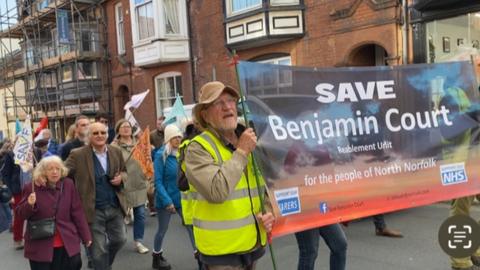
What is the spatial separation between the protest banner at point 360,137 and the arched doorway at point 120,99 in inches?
720

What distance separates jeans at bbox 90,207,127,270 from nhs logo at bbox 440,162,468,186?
10.2 feet

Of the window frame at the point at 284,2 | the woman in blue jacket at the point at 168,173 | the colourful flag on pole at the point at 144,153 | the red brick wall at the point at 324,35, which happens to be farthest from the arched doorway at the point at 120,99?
the woman in blue jacket at the point at 168,173

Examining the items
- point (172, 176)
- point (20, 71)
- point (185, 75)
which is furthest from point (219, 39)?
point (20, 71)

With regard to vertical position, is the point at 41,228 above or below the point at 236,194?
below

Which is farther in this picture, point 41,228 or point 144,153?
point 144,153

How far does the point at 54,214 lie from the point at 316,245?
2.34m

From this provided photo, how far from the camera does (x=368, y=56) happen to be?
1207 cm

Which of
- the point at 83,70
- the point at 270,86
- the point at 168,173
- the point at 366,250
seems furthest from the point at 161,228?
the point at 83,70

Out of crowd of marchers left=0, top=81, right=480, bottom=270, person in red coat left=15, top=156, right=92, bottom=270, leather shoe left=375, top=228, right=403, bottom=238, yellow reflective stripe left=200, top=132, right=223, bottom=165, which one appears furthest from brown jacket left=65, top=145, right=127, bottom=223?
leather shoe left=375, top=228, right=403, bottom=238

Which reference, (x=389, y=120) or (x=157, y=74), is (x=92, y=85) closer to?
(x=157, y=74)

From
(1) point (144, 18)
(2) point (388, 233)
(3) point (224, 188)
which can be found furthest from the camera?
(1) point (144, 18)

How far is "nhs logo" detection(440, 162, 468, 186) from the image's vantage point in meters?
3.58

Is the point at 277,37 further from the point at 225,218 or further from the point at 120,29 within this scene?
the point at 225,218

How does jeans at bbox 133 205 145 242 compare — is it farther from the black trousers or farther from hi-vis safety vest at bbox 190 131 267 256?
hi-vis safety vest at bbox 190 131 267 256
